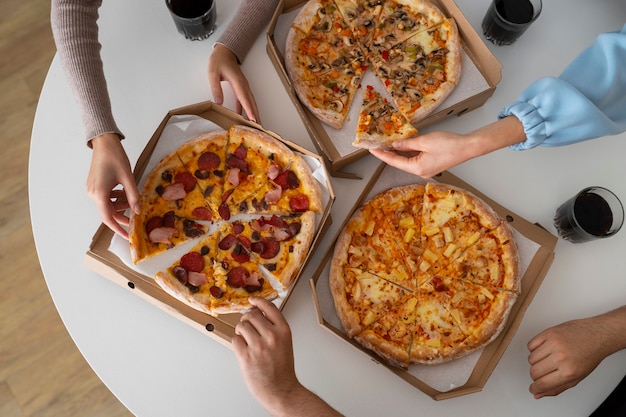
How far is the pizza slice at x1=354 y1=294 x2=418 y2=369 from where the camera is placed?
2240 mm

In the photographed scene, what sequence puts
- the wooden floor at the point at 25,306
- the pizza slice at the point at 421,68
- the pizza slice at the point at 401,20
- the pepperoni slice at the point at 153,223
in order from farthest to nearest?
the wooden floor at the point at 25,306
the pizza slice at the point at 401,20
the pizza slice at the point at 421,68
the pepperoni slice at the point at 153,223

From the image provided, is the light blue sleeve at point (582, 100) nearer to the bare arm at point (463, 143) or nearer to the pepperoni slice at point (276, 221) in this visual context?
the bare arm at point (463, 143)

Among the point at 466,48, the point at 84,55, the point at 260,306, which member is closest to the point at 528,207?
the point at 466,48

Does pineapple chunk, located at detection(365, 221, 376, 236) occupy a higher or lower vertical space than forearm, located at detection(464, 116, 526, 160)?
lower

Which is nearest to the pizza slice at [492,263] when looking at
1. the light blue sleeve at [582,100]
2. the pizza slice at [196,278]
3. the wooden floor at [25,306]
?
the light blue sleeve at [582,100]

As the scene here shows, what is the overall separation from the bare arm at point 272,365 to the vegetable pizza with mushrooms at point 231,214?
268 millimetres

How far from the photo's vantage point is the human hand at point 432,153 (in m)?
2.08

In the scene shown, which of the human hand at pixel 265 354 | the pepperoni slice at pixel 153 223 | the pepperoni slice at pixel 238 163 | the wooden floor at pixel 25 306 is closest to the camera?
the human hand at pixel 265 354

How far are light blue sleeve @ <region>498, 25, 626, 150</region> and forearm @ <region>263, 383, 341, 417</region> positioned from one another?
52.7 inches

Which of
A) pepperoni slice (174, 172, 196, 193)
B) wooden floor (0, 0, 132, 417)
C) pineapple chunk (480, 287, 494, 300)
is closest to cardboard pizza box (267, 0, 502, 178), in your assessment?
pepperoni slice (174, 172, 196, 193)

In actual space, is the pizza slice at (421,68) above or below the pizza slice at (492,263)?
above

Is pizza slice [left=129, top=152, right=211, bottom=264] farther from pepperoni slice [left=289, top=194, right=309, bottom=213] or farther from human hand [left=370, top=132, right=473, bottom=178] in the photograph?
human hand [left=370, top=132, right=473, bottom=178]

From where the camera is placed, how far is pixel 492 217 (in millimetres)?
2367

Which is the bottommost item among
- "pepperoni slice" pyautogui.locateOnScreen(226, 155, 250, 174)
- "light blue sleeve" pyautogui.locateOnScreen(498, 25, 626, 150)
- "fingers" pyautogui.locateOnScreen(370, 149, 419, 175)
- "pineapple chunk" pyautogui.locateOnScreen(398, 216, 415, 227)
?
"pineapple chunk" pyautogui.locateOnScreen(398, 216, 415, 227)
